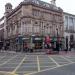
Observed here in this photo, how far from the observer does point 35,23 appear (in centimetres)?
Result: 6312

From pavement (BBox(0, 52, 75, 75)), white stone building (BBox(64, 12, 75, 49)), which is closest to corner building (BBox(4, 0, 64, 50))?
white stone building (BBox(64, 12, 75, 49))

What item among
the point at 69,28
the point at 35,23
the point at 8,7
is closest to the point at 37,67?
the point at 35,23

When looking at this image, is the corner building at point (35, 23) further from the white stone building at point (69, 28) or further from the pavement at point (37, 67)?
the pavement at point (37, 67)

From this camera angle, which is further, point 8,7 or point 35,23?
point 8,7

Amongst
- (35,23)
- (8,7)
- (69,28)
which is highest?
(8,7)

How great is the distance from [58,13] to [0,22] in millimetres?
32981

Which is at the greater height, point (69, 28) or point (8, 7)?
point (8, 7)

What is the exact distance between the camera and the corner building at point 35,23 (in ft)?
202

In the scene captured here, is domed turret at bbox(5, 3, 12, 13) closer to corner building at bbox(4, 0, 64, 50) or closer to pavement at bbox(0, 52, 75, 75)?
corner building at bbox(4, 0, 64, 50)

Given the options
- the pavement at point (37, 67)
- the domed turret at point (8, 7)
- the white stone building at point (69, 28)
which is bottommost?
the pavement at point (37, 67)

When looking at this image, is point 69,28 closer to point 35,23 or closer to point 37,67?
point 35,23

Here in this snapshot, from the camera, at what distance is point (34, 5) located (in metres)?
62.6

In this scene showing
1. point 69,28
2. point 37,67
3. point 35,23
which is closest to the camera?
point 37,67

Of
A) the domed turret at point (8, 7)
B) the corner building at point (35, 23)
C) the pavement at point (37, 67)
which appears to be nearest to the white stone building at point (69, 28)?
the corner building at point (35, 23)
